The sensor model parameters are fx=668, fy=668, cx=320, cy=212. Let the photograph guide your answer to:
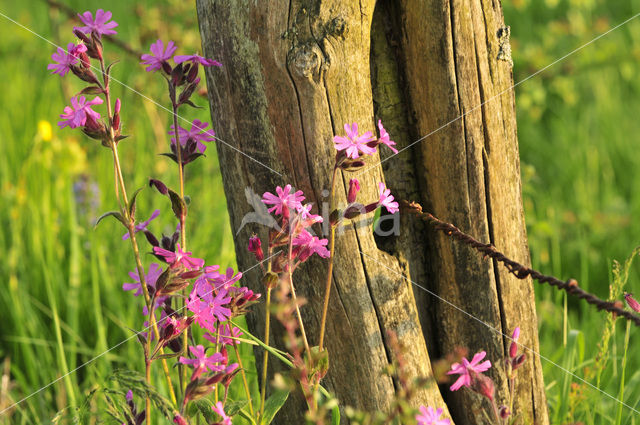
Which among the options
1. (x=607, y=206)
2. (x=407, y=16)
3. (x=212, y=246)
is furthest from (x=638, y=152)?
(x=407, y=16)

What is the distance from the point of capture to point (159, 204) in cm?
308

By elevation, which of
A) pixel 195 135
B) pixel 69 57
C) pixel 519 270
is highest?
pixel 69 57

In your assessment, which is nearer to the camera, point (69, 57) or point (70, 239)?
point (69, 57)

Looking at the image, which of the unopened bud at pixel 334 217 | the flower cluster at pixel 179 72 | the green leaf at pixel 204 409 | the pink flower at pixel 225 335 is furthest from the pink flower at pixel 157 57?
the green leaf at pixel 204 409

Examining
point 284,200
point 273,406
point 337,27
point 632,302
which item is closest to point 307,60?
point 337,27

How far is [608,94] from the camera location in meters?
4.60

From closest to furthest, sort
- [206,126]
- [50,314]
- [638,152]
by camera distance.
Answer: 1. [206,126]
2. [50,314]
3. [638,152]

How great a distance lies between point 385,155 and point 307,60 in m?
0.37

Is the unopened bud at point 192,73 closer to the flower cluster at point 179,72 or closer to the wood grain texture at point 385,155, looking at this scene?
the flower cluster at point 179,72

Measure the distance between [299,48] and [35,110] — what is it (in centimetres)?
314

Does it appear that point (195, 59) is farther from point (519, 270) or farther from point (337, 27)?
point (519, 270)

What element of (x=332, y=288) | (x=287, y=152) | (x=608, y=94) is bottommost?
(x=608, y=94)

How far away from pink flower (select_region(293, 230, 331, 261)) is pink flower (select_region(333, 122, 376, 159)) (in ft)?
0.61

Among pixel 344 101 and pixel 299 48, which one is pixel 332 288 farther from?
pixel 299 48
